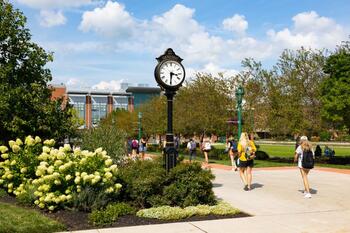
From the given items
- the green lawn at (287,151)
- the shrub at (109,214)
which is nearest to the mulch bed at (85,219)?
the shrub at (109,214)

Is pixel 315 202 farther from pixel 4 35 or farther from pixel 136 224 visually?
pixel 4 35

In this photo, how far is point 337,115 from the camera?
75.9ft

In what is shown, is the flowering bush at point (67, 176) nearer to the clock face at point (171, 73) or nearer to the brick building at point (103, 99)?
the clock face at point (171, 73)

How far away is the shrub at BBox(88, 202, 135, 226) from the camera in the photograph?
8.20 metres

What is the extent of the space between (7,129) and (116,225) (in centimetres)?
660

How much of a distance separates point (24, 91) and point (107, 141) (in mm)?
3073

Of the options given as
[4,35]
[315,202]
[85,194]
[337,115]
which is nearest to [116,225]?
[85,194]

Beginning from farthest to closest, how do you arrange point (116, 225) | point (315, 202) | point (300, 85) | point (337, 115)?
1. point (300, 85)
2. point (337, 115)
3. point (315, 202)
4. point (116, 225)

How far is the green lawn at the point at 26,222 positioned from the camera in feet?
25.0

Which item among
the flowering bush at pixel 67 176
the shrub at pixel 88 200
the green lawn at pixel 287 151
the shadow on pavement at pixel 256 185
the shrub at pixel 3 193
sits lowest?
the green lawn at pixel 287 151

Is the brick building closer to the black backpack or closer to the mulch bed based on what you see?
the black backpack

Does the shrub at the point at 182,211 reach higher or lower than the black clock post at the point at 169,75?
lower

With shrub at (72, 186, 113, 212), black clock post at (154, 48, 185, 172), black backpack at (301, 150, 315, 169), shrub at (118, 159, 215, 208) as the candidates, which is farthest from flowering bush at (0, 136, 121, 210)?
black backpack at (301, 150, 315, 169)

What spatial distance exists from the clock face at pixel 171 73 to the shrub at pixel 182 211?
3430 millimetres
